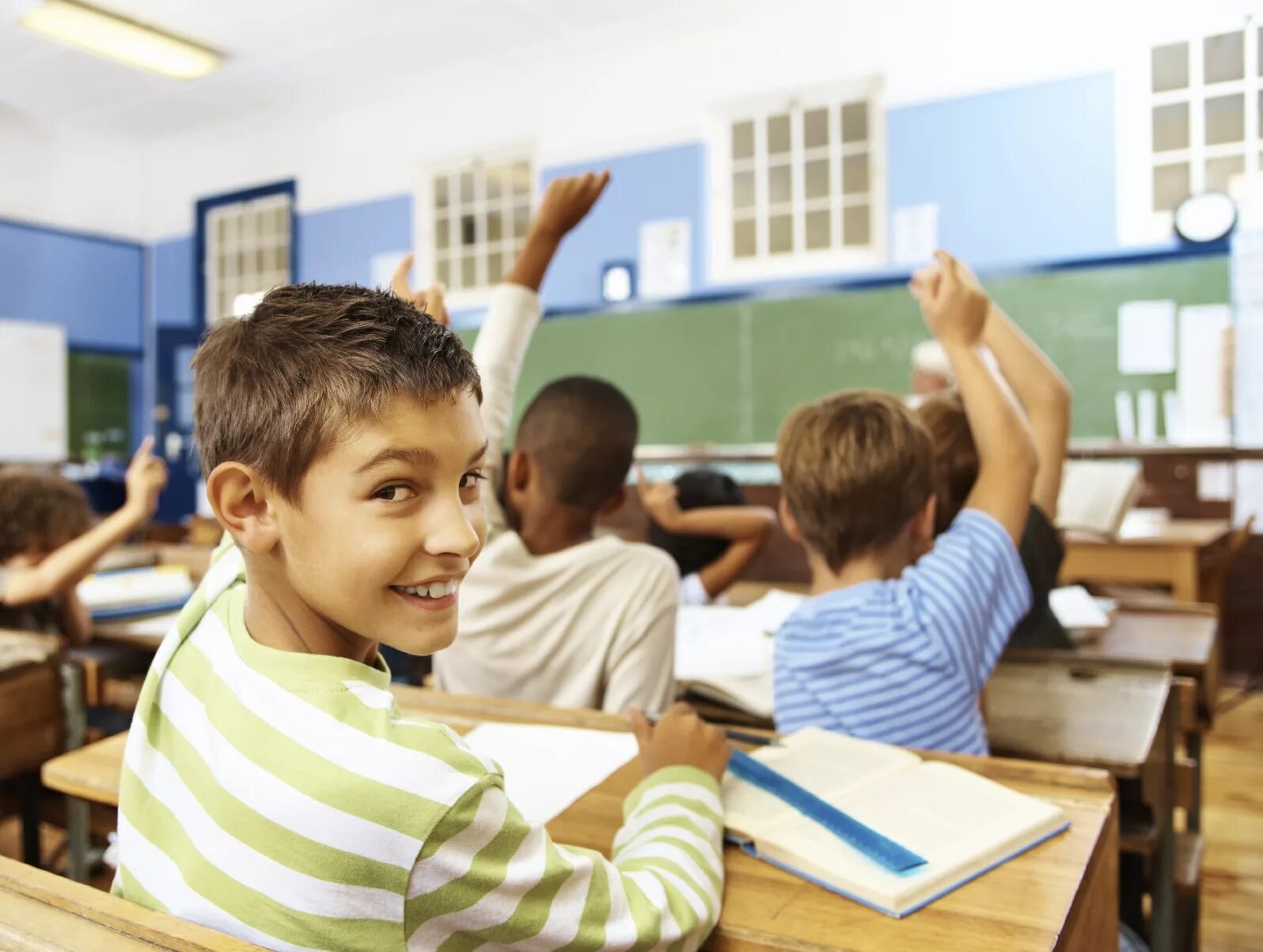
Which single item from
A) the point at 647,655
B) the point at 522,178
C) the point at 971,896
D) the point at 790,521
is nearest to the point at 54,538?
the point at 647,655

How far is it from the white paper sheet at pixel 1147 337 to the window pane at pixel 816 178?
1523 millimetres

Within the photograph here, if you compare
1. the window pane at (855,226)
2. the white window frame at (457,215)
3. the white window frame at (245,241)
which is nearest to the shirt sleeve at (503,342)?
the window pane at (855,226)

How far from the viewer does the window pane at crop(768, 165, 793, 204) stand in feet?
16.8

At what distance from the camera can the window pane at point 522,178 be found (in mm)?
5934

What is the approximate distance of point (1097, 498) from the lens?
10.6 feet

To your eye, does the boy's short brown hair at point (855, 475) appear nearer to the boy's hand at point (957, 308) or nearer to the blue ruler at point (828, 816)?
the boy's hand at point (957, 308)

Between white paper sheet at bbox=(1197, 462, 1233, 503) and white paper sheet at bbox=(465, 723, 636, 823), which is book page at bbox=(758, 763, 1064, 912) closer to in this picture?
white paper sheet at bbox=(465, 723, 636, 823)

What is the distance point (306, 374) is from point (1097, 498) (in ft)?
10.3

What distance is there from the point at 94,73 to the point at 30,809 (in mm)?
5736

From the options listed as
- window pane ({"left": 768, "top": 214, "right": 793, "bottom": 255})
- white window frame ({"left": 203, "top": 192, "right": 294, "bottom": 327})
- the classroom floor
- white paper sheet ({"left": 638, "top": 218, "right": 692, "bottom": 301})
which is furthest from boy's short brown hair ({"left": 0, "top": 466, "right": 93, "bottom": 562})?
white window frame ({"left": 203, "top": 192, "right": 294, "bottom": 327})

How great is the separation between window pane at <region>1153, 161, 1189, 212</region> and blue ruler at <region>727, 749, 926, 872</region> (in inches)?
163

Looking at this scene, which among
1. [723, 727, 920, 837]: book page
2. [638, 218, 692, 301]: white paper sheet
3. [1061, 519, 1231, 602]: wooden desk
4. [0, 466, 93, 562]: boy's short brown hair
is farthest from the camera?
[638, 218, 692, 301]: white paper sheet

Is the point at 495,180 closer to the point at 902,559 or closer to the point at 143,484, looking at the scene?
the point at 143,484

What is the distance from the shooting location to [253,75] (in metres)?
6.12
